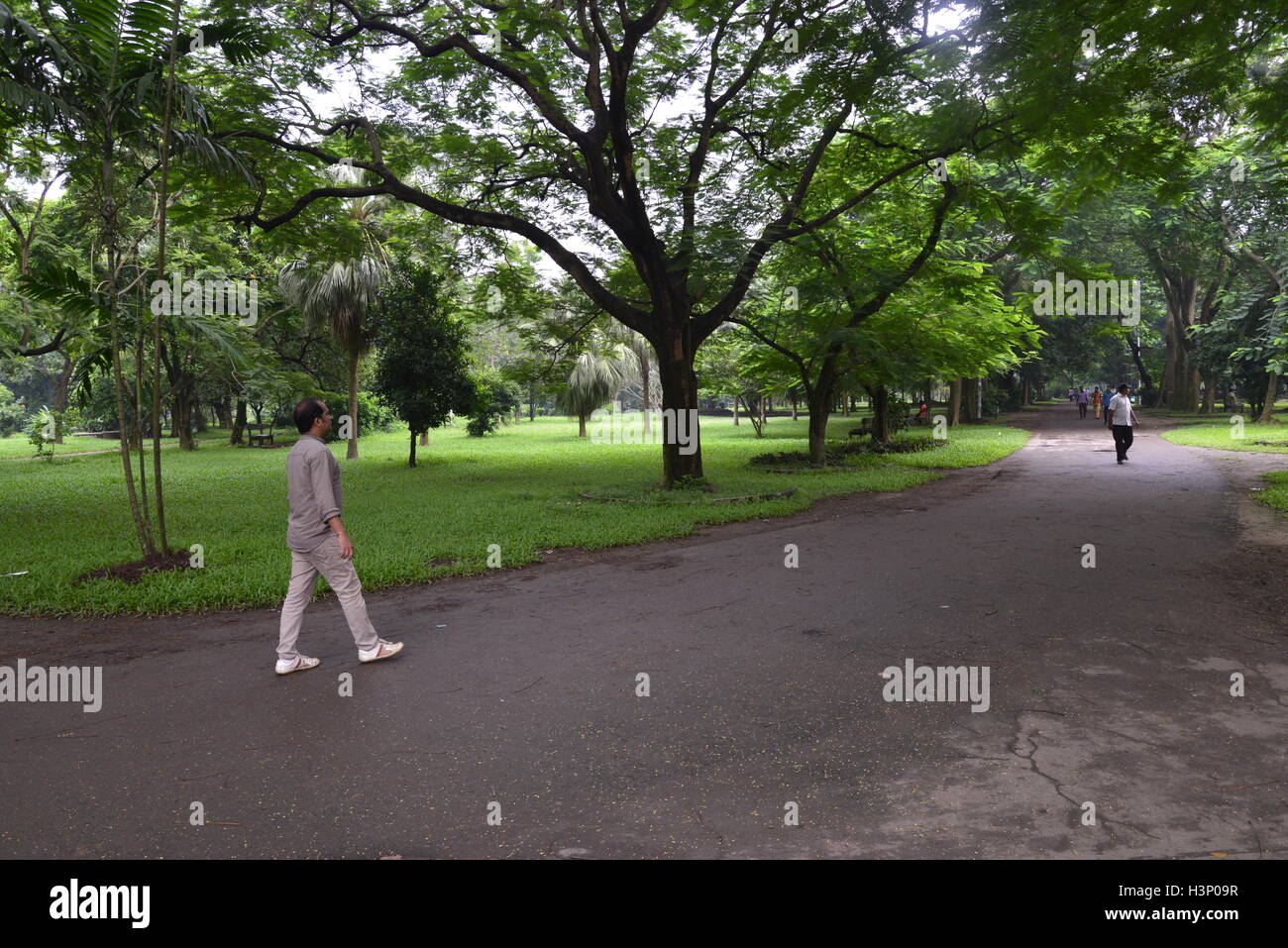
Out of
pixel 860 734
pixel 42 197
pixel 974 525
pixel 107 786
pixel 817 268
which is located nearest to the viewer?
pixel 107 786

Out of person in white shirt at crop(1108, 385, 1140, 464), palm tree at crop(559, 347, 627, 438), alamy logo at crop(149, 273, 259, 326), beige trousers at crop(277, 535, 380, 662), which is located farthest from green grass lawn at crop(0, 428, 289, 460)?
person in white shirt at crop(1108, 385, 1140, 464)

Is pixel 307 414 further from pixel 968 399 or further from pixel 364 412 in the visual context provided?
pixel 968 399

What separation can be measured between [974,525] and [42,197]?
1995 centimetres

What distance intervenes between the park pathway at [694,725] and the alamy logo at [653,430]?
263 inches

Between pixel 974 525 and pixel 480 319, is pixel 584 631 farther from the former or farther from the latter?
Result: pixel 480 319

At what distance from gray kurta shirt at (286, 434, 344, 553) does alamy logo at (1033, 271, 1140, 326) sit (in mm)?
13802

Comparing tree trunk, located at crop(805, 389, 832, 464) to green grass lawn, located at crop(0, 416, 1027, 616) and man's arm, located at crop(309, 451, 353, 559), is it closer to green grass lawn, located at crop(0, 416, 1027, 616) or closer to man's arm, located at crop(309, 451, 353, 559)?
green grass lawn, located at crop(0, 416, 1027, 616)

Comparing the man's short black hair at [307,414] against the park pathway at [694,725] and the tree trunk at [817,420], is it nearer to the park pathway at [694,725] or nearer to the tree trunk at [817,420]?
the park pathway at [694,725]

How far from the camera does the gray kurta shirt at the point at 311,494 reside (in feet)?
18.0

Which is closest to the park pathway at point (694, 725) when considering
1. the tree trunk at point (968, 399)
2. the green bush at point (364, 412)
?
the green bush at point (364, 412)

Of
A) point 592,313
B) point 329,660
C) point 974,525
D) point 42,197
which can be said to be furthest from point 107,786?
point 42,197

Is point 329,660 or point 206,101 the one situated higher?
point 206,101

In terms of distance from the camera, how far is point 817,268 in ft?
60.0

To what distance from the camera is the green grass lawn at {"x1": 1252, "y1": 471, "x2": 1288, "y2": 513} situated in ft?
37.3
